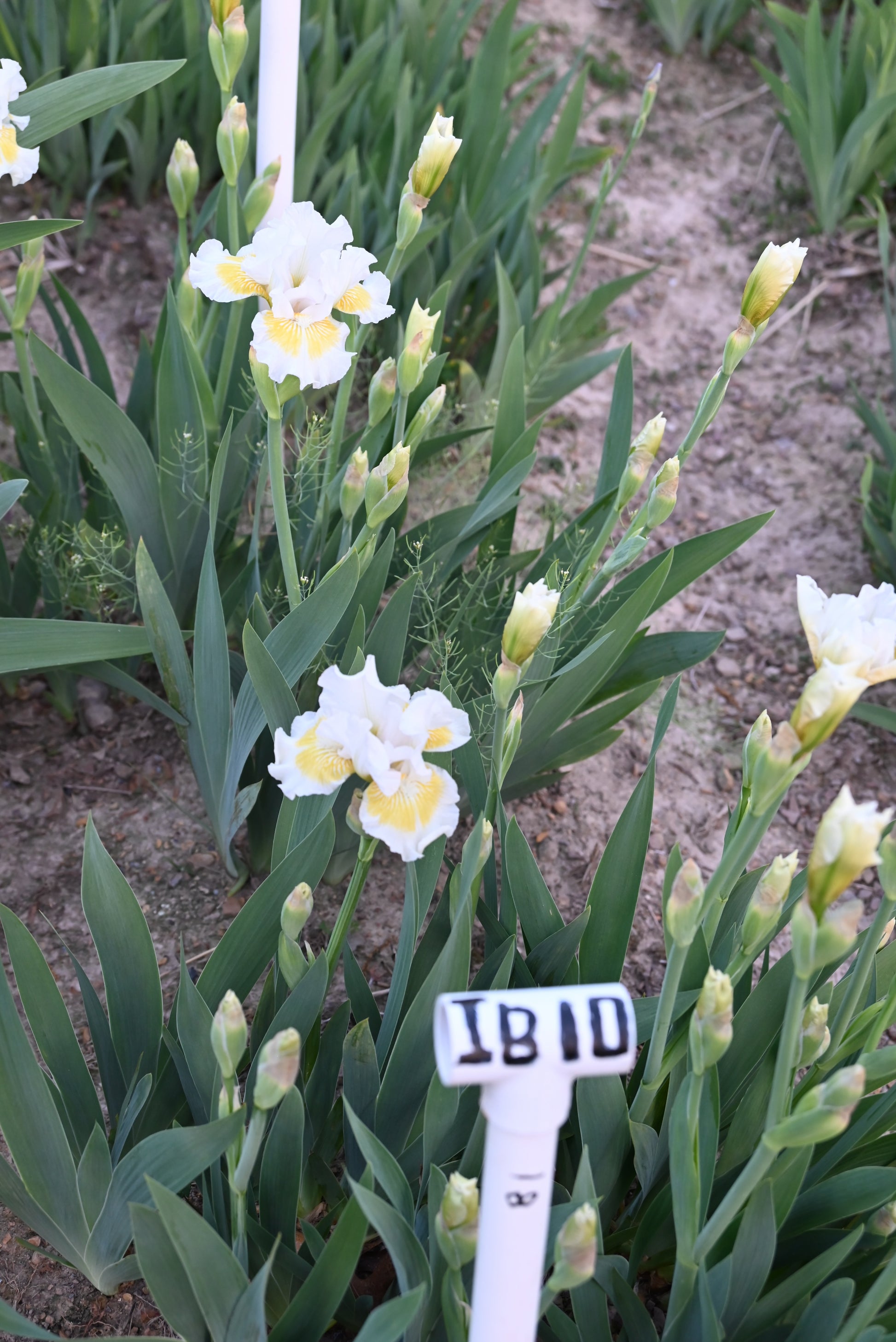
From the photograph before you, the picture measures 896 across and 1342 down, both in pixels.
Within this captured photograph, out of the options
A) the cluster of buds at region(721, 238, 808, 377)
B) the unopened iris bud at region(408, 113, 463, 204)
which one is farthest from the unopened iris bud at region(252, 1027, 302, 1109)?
the unopened iris bud at region(408, 113, 463, 204)

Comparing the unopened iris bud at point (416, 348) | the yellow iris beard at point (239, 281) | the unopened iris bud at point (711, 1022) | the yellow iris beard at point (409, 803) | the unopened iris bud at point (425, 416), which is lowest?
the unopened iris bud at point (711, 1022)

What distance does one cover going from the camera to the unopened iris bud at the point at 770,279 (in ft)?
3.47

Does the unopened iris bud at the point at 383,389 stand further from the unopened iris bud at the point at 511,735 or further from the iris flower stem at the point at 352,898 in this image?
the iris flower stem at the point at 352,898

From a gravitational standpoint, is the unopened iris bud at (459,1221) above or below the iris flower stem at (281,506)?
below

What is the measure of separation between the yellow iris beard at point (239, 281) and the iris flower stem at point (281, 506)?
0.42 ft

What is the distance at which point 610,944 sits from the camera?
1.09m

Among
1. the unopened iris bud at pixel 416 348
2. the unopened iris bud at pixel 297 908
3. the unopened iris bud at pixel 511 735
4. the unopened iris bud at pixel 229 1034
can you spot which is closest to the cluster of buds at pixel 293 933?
the unopened iris bud at pixel 297 908

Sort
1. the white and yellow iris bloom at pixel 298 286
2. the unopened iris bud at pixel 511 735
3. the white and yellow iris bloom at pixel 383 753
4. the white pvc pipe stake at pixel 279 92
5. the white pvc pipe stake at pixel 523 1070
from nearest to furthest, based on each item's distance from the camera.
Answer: the white pvc pipe stake at pixel 523 1070, the white and yellow iris bloom at pixel 383 753, the unopened iris bud at pixel 511 735, the white and yellow iris bloom at pixel 298 286, the white pvc pipe stake at pixel 279 92

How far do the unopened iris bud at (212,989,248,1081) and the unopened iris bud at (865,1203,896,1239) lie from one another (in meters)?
0.52

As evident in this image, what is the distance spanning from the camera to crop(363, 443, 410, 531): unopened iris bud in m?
1.09

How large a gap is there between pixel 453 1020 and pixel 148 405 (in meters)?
1.28

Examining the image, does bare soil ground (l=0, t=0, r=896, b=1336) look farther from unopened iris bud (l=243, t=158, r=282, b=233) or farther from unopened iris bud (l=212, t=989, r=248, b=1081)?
unopened iris bud (l=243, t=158, r=282, b=233)

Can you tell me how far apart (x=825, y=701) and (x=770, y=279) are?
1.76ft

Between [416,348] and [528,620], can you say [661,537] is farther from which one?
[528,620]
